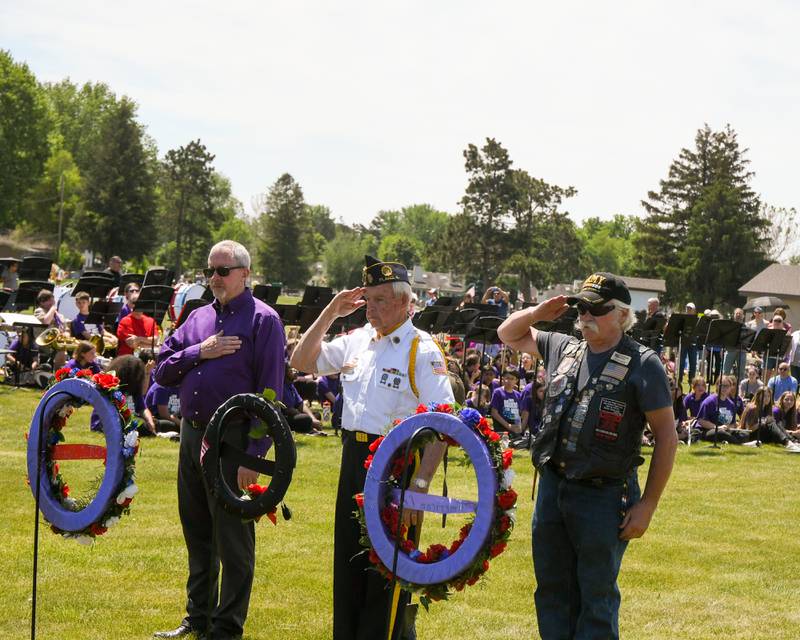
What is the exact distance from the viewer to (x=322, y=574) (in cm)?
849

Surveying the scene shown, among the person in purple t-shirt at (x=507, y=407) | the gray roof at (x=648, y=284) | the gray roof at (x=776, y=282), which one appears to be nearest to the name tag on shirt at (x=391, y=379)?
the person in purple t-shirt at (x=507, y=407)

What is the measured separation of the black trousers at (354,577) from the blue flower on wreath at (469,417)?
86 cm

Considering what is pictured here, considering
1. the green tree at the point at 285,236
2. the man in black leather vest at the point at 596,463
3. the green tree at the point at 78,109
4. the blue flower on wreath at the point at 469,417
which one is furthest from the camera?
the green tree at the point at 78,109

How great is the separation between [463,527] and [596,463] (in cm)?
72

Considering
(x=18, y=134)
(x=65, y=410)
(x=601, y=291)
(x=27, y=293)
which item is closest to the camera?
(x=601, y=291)

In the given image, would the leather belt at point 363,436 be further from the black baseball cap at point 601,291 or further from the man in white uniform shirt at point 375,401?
the black baseball cap at point 601,291

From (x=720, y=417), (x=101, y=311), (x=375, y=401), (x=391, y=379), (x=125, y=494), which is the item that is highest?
(x=101, y=311)

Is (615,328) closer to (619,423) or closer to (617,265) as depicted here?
(619,423)

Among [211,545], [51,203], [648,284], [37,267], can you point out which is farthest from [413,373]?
[51,203]

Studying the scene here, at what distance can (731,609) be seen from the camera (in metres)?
8.16

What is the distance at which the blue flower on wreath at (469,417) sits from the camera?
4.76 metres

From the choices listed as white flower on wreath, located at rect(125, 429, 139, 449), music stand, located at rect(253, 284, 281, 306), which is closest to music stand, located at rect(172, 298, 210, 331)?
white flower on wreath, located at rect(125, 429, 139, 449)

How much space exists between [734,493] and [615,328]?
384 inches

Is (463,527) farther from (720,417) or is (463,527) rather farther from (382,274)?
(720,417)
